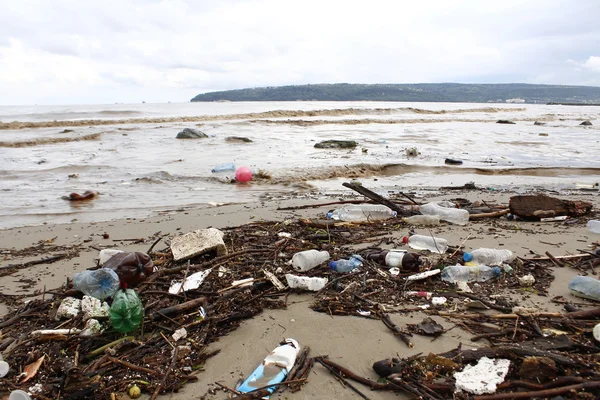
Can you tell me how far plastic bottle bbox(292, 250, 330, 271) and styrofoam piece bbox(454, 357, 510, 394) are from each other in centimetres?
144

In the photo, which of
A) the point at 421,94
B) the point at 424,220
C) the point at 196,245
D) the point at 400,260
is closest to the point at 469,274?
the point at 400,260

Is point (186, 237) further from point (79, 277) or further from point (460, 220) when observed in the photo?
point (460, 220)

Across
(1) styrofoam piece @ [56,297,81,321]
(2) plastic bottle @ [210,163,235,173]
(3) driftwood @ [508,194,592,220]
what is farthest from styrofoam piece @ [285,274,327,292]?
(2) plastic bottle @ [210,163,235,173]

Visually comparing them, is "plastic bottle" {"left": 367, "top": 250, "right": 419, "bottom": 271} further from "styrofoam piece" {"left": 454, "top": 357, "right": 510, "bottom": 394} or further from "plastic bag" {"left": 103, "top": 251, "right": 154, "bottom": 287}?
"plastic bag" {"left": 103, "top": 251, "right": 154, "bottom": 287}

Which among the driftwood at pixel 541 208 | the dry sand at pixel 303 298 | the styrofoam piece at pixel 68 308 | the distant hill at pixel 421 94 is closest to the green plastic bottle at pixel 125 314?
the styrofoam piece at pixel 68 308

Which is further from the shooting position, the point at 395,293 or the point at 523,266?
the point at 523,266

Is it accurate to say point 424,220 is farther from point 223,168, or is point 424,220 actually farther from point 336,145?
point 336,145

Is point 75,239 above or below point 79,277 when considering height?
below

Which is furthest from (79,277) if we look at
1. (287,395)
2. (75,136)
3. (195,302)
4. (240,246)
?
(75,136)

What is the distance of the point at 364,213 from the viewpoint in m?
4.82

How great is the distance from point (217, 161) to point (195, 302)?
880 centimetres

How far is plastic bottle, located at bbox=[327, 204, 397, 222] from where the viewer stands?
4742 mm

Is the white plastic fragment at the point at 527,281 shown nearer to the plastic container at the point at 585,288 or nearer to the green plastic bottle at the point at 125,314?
the plastic container at the point at 585,288

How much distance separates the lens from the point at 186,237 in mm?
3510
